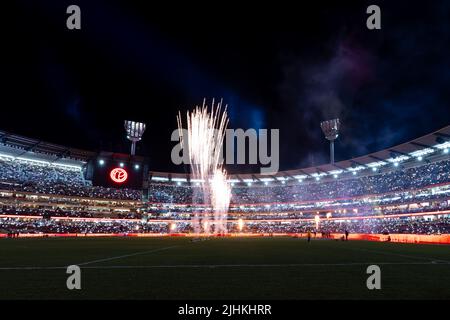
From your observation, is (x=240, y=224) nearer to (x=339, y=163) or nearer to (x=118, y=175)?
(x=339, y=163)

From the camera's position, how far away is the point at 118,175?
2918 inches

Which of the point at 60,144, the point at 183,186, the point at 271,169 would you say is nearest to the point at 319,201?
the point at 271,169

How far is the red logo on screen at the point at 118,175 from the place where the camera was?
241 feet

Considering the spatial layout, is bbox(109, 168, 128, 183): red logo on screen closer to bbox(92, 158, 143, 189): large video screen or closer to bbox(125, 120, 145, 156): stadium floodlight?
bbox(92, 158, 143, 189): large video screen

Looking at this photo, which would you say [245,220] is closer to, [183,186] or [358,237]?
[183,186]

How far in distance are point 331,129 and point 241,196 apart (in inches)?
1613

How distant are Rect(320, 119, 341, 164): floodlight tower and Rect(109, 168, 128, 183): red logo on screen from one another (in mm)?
70358

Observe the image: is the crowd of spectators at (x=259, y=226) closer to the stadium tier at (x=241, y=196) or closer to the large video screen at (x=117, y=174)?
the stadium tier at (x=241, y=196)

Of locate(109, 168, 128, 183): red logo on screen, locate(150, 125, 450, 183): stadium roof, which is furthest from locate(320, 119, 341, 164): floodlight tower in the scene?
locate(109, 168, 128, 183): red logo on screen

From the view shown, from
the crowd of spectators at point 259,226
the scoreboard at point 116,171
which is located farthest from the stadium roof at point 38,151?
the crowd of spectators at point 259,226

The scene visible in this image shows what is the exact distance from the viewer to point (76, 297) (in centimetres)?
820

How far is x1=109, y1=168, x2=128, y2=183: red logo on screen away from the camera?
73.4m

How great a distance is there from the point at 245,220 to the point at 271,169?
22.5 m

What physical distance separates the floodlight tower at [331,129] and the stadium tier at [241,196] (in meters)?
13.1
